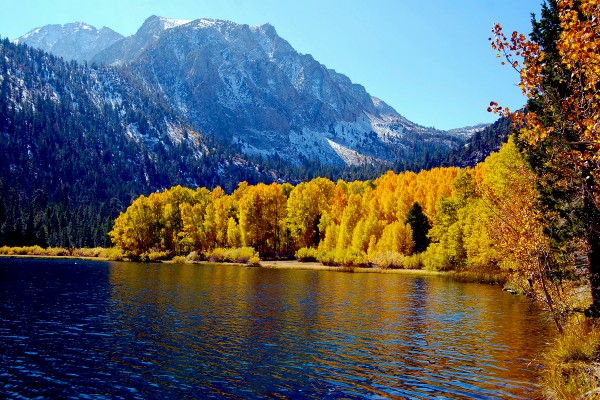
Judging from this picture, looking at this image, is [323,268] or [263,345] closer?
[263,345]

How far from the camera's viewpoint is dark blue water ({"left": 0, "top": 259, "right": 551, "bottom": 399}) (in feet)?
72.2

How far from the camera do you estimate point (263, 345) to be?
3009 centimetres

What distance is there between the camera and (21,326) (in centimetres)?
3428

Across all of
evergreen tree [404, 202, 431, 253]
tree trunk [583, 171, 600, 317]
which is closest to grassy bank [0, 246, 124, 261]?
evergreen tree [404, 202, 431, 253]

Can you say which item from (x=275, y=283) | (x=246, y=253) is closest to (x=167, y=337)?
(x=275, y=283)

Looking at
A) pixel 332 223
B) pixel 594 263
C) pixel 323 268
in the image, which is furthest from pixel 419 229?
pixel 594 263

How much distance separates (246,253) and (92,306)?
230 ft

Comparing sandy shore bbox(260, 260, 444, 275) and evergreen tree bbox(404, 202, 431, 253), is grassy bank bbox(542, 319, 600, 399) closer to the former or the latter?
sandy shore bbox(260, 260, 444, 275)

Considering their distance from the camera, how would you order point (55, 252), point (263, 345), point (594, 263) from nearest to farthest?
1. point (594, 263)
2. point (263, 345)
3. point (55, 252)

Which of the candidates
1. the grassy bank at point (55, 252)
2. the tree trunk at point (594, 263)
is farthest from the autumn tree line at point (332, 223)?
the tree trunk at point (594, 263)

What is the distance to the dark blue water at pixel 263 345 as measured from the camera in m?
22.0

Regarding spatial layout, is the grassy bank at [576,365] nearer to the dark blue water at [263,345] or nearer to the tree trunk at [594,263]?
the tree trunk at [594,263]

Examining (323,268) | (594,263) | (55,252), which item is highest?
(594,263)

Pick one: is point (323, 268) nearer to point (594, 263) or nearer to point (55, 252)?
point (594, 263)
